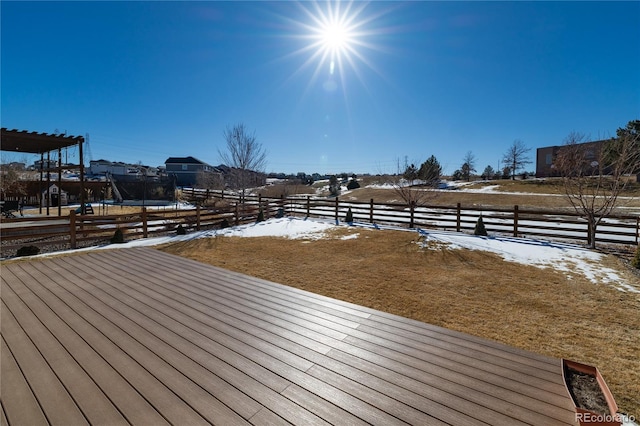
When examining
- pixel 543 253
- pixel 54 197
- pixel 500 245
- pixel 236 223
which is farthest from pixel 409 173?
pixel 54 197

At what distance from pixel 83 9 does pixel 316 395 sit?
11678mm

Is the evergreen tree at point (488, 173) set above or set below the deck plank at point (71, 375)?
above

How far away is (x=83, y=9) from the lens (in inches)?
319

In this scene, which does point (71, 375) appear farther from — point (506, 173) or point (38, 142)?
point (506, 173)

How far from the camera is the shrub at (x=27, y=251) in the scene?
723 cm

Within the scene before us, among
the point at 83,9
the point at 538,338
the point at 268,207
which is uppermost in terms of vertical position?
the point at 83,9

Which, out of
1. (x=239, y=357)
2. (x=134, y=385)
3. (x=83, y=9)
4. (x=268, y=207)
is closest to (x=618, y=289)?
(x=239, y=357)

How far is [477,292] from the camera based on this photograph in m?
4.96

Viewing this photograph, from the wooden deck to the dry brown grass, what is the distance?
0.75 metres

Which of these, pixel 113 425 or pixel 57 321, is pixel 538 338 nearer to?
pixel 113 425

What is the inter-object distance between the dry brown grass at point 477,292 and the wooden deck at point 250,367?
2.44 feet

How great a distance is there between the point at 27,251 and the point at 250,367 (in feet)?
28.3

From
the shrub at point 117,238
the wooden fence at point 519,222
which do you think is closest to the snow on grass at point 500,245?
the shrub at point 117,238

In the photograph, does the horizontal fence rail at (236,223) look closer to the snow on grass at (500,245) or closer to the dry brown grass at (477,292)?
the snow on grass at (500,245)
